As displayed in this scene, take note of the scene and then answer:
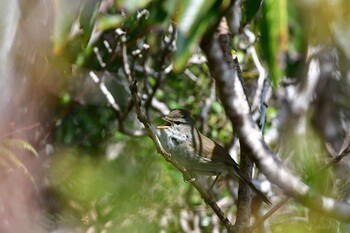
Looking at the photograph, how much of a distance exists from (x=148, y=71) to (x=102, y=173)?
1.26 meters

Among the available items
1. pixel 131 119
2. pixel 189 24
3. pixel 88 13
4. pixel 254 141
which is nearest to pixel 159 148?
pixel 254 141

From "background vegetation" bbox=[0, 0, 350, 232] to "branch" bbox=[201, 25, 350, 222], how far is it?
4.0 inches

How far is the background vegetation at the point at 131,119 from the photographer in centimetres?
362

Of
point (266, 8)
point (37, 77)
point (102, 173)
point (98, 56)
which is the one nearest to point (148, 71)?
point (98, 56)

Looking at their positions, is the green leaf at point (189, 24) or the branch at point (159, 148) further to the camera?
the branch at point (159, 148)

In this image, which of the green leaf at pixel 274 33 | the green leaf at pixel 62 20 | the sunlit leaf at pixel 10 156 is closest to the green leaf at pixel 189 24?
the green leaf at pixel 274 33

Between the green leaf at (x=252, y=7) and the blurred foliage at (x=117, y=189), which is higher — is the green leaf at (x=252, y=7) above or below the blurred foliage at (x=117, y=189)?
above

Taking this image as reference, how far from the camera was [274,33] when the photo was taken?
7.78ft

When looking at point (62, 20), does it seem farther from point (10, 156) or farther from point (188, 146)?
point (188, 146)

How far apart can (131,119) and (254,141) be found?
3469 mm

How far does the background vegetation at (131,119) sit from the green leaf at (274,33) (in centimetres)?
34

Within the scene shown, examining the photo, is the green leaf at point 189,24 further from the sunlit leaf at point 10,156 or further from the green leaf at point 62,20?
the sunlit leaf at point 10,156

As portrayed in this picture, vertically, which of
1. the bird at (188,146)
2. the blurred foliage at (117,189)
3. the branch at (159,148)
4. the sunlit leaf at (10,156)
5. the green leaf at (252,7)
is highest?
the green leaf at (252,7)

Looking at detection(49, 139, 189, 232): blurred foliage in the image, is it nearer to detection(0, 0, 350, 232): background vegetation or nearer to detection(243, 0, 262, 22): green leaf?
detection(0, 0, 350, 232): background vegetation
